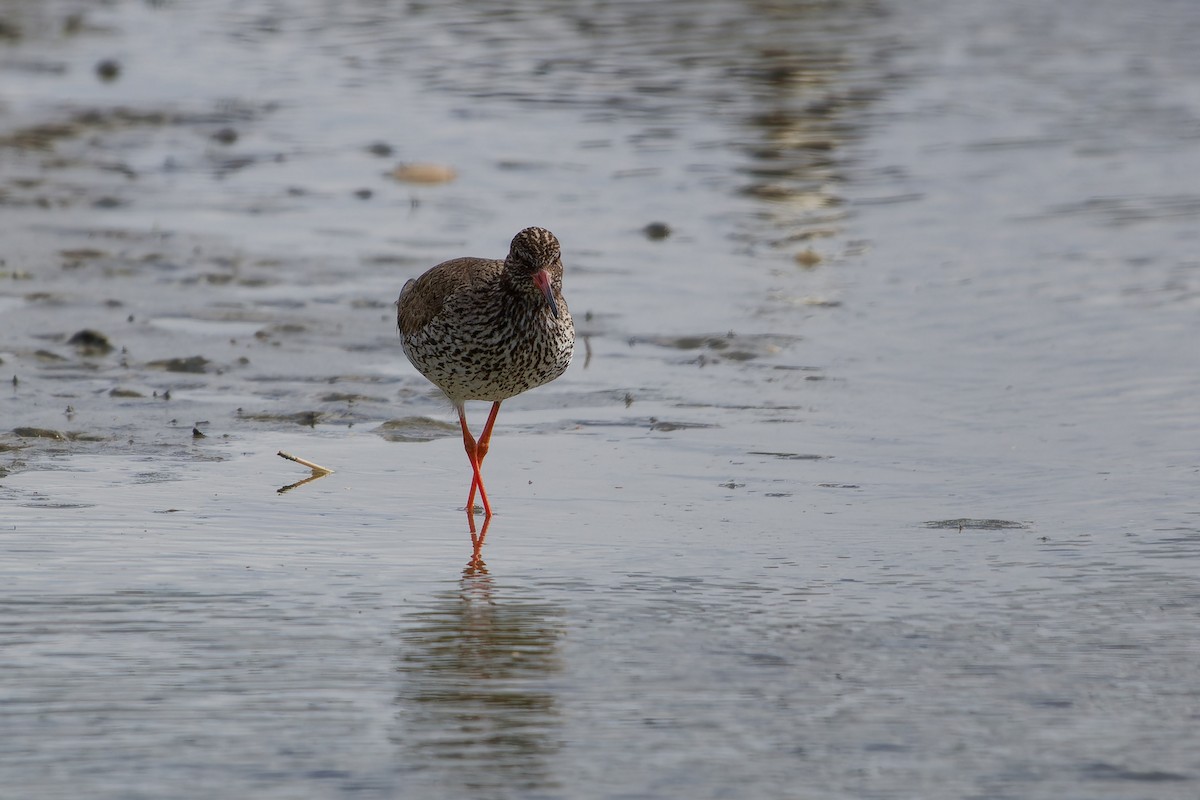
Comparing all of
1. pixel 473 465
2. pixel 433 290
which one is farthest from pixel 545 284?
pixel 473 465

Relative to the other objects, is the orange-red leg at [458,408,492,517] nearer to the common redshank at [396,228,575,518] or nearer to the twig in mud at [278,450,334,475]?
the common redshank at [396,228,575,518]

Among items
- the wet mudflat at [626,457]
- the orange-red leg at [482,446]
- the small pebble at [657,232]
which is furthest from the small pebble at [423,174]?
the orange-red leg at [482,446]

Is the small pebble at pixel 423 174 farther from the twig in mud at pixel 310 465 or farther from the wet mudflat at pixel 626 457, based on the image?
the twig in mud at pixel 310 465

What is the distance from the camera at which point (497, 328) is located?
7934 millimetres

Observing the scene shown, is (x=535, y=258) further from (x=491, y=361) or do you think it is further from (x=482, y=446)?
(x=482, y=446)

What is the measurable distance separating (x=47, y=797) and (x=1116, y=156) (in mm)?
13484

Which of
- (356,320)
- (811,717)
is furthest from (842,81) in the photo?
(811,717)

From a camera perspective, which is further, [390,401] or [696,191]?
[696,191]

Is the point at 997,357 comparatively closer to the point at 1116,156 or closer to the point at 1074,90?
the point at 1116,156

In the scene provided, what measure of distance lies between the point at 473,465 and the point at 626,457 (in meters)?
0.76

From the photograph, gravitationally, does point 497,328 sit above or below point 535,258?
below

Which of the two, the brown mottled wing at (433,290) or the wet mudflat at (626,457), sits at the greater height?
the brown mottled wing at (433,290)

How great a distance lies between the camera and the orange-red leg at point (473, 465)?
761 centimetres

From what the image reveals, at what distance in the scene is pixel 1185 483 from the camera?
759cm
